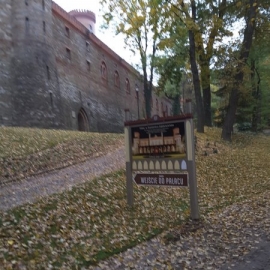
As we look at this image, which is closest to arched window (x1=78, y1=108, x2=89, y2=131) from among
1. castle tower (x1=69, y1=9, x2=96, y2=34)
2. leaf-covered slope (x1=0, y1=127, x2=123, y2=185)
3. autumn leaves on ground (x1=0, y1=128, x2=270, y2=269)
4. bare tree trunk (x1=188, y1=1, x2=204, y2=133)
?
leaf-covered slope (x1=0, y1=127, x2=123, y2=185)

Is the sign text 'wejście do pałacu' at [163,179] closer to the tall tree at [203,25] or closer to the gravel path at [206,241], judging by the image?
the gravel path at [206,241]

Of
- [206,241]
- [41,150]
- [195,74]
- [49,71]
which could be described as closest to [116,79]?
[49,71]

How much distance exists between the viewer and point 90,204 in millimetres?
8461

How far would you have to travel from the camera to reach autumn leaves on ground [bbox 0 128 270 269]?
5965mm

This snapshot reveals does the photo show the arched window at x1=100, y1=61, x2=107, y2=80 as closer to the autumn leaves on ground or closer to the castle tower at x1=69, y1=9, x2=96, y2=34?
the castle tower at x1=69, y1=9, x2=96, y2=34

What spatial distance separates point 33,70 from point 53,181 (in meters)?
15.6

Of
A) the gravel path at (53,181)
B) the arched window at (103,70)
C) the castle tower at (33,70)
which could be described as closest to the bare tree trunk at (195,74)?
the gravel path at (53,181)

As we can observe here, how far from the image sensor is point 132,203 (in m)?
8.92

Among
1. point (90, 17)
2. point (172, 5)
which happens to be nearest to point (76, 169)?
point (172, 5)

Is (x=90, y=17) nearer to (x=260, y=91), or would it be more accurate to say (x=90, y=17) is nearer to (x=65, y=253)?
(x=260, y=91)

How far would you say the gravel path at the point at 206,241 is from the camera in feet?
18.7

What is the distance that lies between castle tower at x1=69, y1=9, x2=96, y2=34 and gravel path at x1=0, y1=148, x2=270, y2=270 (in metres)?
39.9

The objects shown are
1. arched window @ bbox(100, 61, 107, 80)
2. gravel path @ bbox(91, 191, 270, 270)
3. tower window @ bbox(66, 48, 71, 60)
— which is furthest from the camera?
arched window @ bbox(100, 61, 107, 80)

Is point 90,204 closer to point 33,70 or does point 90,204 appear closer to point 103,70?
point 33,70
